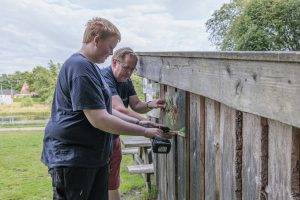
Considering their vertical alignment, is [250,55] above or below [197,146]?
above

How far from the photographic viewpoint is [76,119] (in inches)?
99.0

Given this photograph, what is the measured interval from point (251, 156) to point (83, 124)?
117cm

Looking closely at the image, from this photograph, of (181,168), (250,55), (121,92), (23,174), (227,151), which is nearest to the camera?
(250,55)

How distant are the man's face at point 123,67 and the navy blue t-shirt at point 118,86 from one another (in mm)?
45

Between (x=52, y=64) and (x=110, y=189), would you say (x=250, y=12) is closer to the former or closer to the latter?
(x=110, y=189)

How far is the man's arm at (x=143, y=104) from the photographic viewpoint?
3.55m

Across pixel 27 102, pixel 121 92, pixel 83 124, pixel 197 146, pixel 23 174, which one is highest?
pixel 121 92

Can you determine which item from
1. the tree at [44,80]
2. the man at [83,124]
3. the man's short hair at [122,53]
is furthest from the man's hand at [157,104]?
the tree at [44,80]

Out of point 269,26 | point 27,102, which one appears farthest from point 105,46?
point 27,102

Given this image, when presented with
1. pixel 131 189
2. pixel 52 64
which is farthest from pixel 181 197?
pixel 52 64

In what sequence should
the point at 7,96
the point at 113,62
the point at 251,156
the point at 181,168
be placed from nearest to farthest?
the point at 251,156, the point at 181,168, the point at 113,62, the point at 7,96

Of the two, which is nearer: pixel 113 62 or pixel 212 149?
pixel 212 149

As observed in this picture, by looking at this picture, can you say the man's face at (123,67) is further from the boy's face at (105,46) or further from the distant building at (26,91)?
the distant building at (26,91)

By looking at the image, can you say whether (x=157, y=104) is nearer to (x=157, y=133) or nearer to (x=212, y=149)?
(x=157, y=133)
